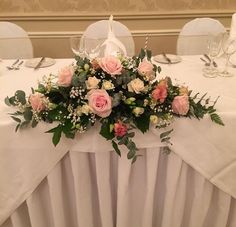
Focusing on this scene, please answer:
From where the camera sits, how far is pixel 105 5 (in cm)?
248

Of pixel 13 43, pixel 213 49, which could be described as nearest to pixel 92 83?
pixel 213 49

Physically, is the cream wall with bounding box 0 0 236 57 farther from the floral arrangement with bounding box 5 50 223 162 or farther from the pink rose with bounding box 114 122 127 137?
the pink rose with bounding box 114 122 127 137

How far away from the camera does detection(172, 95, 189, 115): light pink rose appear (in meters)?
0.91

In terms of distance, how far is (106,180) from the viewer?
1064 millimetres

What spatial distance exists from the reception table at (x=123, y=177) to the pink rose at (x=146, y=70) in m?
0.18

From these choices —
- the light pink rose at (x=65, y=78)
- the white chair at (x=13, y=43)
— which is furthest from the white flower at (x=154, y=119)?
the white chair at (x=13, y=43)

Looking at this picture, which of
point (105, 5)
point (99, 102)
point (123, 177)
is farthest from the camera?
point (105, 5)

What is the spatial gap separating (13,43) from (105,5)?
3.06ft

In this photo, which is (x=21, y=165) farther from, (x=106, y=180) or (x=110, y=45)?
(x=110, y=45)

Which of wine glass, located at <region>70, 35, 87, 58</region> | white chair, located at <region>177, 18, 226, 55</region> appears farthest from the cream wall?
wine glass, located at <region>70, 35, 87, 58</region>

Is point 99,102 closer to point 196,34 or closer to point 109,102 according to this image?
point 109,102

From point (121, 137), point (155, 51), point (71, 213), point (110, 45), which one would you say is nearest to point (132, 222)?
point (71, 213)

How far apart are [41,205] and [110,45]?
0.72 m

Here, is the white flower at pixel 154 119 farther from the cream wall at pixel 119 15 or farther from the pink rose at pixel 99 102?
the cream wall at pixel 119 15
